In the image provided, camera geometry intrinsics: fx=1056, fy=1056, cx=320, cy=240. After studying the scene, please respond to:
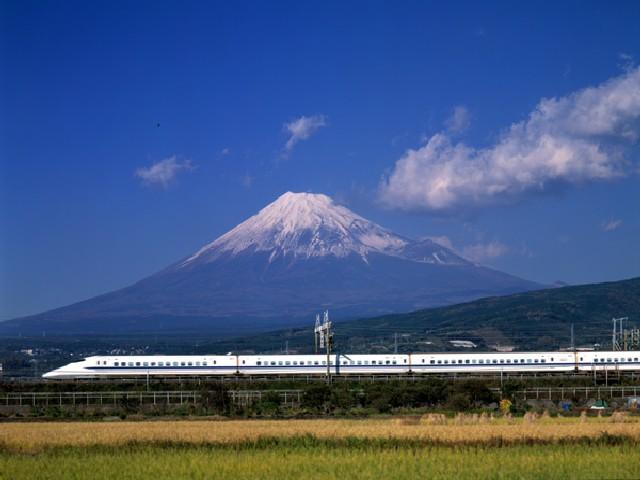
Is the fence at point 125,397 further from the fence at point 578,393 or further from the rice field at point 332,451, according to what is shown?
the rice field at point 332,451

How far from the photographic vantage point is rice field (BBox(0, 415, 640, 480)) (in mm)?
24922

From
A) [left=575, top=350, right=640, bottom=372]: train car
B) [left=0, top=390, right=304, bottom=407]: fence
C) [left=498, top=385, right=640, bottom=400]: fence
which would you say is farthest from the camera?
[left=575, top=350, right=640, bottom=372]: train car

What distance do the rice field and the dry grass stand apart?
0.11 ft

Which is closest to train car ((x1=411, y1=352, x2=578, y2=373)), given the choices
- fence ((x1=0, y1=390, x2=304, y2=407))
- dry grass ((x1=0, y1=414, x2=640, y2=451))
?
fence ((x1=0, y1=390, x2=304, y2=407))

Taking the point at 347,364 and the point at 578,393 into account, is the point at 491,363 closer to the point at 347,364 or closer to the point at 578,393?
the point at 347,364

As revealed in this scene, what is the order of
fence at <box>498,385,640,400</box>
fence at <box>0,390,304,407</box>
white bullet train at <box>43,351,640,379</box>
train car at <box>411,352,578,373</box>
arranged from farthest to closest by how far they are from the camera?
train car at <box>411,352,578,373</box> → white bullet train at <box>43,351,640,379</box> → fence at <box>498,385,640,400</box> → fence at <box>0,390,304,407</box>

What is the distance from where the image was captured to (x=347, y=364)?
7012 cm

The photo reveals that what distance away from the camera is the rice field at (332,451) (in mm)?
24922

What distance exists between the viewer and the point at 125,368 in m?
69.6

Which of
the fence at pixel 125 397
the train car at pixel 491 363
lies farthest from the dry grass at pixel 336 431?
the train car at pixel 491 363

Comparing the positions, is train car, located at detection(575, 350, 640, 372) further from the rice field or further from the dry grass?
the rice field

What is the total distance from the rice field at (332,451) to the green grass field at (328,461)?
0.03 m

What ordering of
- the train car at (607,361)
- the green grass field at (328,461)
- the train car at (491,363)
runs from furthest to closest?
1. the train car at (607,361)
2. the train car at (491,363)
3. the green grass field at (328,461)

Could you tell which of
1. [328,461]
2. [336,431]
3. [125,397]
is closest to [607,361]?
[125,397]
